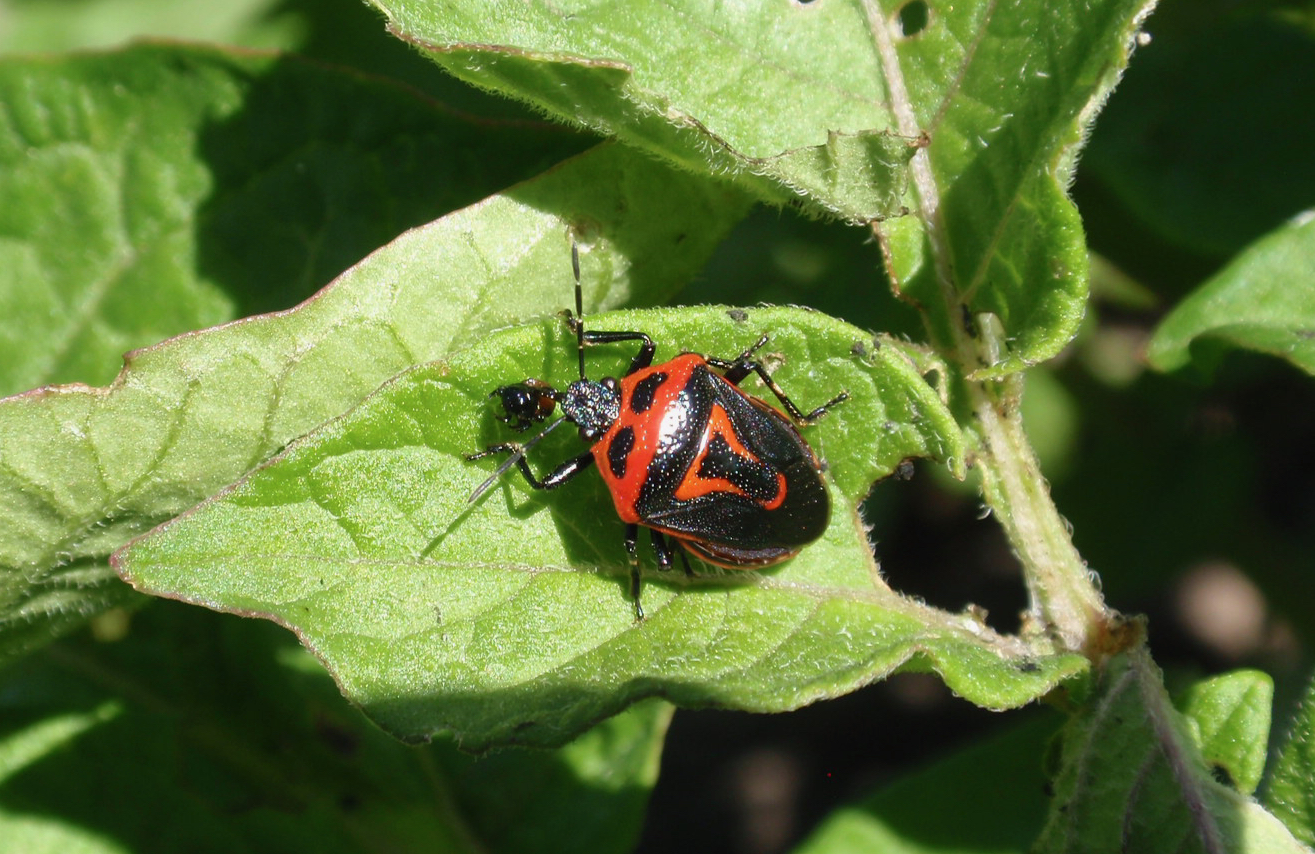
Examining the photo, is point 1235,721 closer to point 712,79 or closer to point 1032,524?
point 1032,524

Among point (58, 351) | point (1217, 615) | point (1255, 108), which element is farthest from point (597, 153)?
point (1217, 615)

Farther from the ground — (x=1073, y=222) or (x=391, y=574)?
(x=1073, y=222)

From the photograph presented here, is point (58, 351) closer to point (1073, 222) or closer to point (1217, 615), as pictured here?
point (1073, 222)

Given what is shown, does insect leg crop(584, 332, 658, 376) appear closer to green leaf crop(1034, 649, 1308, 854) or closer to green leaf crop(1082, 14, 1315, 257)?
green leaf crop(1034, 649, 1308, 854)

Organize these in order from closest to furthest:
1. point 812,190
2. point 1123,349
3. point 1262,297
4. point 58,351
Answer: point 812,190 < point 1262,297 < point 58,351 < point 1123,349

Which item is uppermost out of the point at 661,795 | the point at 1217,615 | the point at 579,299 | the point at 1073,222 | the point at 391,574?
the point at 1073,222

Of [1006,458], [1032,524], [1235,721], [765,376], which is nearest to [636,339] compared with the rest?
[765,376]

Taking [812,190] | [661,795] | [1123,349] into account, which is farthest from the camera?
[661,795]

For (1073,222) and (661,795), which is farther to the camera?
(661,795)
